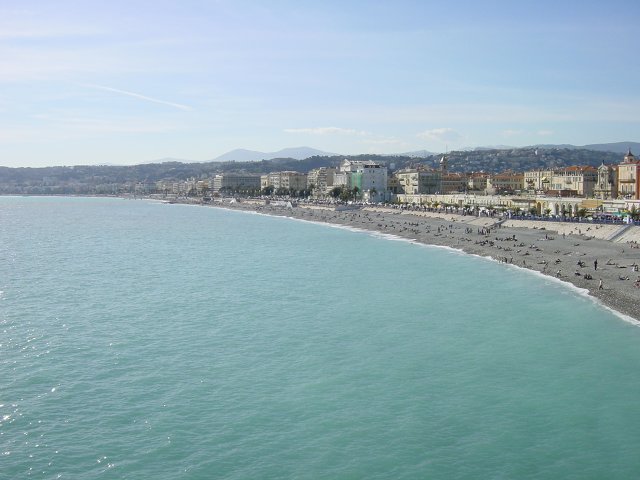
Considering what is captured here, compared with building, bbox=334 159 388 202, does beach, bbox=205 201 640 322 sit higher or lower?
lower

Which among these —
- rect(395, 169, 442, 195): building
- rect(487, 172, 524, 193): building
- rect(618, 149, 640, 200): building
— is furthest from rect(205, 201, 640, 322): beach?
rect(395, 169, 442, 195): building

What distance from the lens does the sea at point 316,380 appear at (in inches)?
414

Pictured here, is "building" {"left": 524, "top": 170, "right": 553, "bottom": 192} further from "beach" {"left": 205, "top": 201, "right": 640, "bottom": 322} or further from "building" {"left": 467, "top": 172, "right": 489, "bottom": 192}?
"beach" {"left": 205, "top": 201, "right": 640, "bottom": 322}

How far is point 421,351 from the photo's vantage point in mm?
16266

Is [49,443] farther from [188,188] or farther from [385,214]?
[188,188]

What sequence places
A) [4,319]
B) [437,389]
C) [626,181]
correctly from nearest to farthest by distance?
[437,389]
[4,319]
[626,181]

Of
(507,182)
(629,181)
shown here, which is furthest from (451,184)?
(629,181)

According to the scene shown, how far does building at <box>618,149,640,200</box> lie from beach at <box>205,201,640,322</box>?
969cm

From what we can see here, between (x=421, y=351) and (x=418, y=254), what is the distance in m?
20.4

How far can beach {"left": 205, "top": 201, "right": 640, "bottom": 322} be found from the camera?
23969 millimetres

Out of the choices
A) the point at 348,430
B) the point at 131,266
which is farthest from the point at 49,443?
the point at 131,266

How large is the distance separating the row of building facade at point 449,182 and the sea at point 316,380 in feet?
112

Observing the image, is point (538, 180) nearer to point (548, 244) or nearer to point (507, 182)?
point (507, 182)

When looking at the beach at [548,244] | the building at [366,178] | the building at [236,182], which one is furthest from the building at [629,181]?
the building at [236,182]
